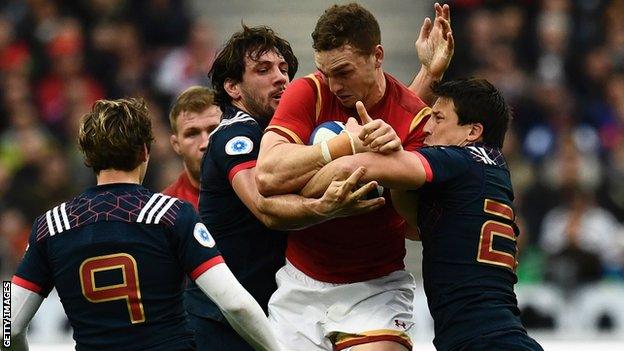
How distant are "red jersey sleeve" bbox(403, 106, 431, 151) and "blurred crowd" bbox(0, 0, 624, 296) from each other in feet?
18.8

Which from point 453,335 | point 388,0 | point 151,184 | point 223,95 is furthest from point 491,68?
point 453,335

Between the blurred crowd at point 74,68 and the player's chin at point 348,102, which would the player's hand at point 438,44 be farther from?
the blurred crowd at point 74,68

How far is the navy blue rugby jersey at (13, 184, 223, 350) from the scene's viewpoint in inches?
199

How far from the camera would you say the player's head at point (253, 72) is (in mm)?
6297

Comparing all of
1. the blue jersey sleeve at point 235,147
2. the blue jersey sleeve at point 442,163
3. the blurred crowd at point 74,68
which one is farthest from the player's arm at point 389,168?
the blurred crowd at point 74,68

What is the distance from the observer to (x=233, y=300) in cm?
509

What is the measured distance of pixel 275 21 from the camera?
48.2 ft

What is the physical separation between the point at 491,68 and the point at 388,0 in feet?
7.06

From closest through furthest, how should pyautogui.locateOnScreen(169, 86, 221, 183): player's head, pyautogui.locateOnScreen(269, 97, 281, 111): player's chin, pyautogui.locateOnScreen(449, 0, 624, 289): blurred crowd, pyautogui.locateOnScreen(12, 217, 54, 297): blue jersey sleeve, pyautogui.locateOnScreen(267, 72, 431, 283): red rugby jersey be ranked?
pyautogui.locateOnScreen(12, 217, 54, 297): blue jersey sleeve → pyautogui.locateOnScreen(267, 72, 431, 283): red rugby jersey → pyautogui.locateOnScreen(269, 97, 281, 111): player's chin → pyautogui.locateOnScreen(169, 86, 221, 183): player's head → pyautogui.locateOnScreen(449, 0, 624, 289): blurred crowd

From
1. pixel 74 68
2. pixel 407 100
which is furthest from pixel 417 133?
pixel 74 68

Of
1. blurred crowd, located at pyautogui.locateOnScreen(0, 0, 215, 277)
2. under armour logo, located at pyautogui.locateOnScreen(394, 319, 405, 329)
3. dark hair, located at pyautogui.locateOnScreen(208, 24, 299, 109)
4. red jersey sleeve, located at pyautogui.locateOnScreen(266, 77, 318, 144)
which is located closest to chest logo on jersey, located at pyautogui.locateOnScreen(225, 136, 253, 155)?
red jersey sleeve, located at pyautogui.locateOnScreen(266, 77, 318, 144)

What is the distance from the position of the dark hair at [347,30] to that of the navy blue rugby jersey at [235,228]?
1.90 ft

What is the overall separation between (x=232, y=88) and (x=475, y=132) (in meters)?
1.31

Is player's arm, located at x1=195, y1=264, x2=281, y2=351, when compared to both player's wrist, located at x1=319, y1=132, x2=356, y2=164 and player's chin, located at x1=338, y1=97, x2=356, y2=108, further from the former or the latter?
player's chin, located at x1=338, y1=97, x2=356, y2=108
